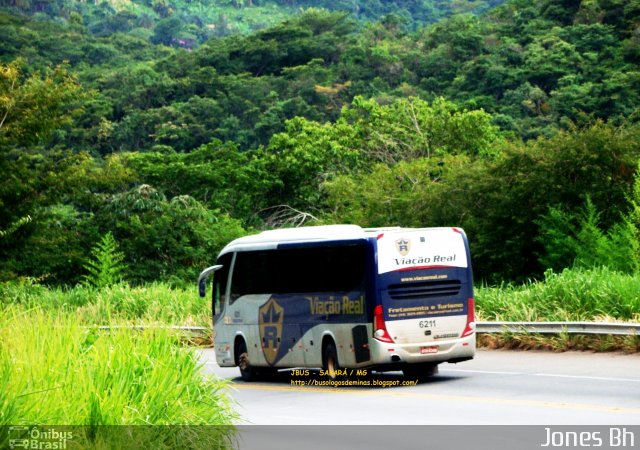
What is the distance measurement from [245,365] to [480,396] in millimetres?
6335

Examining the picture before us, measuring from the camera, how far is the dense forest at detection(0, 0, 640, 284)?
129 ft

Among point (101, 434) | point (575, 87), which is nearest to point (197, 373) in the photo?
point (101, 434)

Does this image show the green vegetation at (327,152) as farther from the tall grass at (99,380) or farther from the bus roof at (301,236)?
the bus roof at (301,236)

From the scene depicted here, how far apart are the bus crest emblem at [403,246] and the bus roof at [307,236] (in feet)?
1.05

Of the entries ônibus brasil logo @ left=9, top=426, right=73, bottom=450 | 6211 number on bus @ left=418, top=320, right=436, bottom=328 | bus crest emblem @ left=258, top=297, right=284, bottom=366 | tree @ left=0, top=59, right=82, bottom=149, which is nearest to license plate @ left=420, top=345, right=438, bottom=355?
6211 number on bus @ left=418, top=320, right=436, bottom=328

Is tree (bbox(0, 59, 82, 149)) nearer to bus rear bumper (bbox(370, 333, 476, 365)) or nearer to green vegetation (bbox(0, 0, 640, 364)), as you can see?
green vegetation (bbox(0, 0, 640, 364))

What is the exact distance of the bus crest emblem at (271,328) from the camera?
2195 centimetres

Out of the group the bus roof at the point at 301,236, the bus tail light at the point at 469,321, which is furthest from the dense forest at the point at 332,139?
the bus tail light at the point at 469,321

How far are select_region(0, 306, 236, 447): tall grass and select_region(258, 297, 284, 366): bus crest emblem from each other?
8014 millimetres

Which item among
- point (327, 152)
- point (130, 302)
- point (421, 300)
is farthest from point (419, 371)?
point (327, 152)

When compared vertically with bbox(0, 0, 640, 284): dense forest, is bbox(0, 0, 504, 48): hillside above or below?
above

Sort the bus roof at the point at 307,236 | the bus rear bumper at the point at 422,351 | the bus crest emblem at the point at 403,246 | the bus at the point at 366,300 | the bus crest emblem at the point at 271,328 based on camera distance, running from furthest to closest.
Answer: the bus crest emblem at the point at 271,328 → the bus roof at the point at 307,236 → the bus crest emblem at the point at 403,246 → the bus at the point at 366,300 → the bus rear bumper at the point at 422,351

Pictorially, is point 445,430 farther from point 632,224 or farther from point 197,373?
point 632,224

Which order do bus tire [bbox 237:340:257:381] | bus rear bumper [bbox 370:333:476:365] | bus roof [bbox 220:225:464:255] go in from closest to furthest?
bus rear bumper [bbox 370:333:476:365] → bus roof [bbox 220:225:464:255] → bus tire [bbox 237:340:257:381]
